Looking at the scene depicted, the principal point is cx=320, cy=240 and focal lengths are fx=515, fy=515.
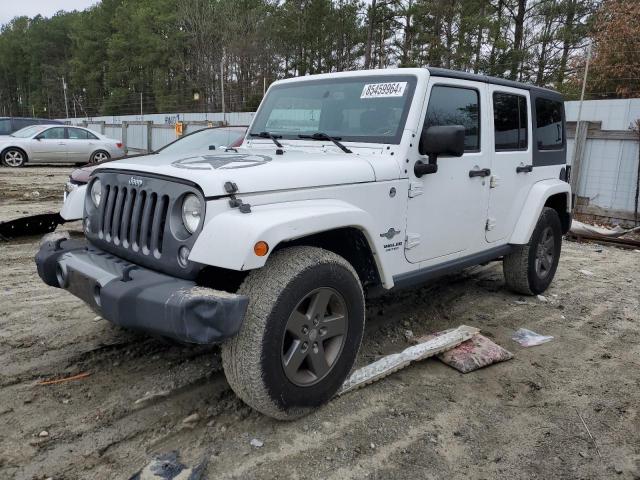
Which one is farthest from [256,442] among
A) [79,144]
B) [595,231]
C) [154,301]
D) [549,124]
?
[79,144]

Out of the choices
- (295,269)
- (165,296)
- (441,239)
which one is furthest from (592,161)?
(165,296)

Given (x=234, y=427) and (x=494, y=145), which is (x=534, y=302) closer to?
(x=494, y=145)

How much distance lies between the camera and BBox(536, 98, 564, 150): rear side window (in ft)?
15.7

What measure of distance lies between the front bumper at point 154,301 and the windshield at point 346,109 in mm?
1636

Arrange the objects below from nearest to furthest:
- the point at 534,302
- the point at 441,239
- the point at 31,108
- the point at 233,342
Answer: the point at 233,342 → the point at 441,239 → the point at 534,302 → the point at 31,108

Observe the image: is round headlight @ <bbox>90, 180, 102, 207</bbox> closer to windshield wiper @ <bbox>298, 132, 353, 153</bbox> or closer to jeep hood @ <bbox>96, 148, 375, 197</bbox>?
jeep hood @ <bbox>96, 148, 375, 197</bbox>

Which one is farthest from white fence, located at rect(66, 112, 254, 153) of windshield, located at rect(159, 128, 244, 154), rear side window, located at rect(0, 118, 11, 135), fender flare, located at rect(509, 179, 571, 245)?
fender flare, located at rect(509, 179, 571, 245)

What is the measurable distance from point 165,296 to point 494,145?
116 inches

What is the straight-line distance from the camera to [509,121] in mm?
4340

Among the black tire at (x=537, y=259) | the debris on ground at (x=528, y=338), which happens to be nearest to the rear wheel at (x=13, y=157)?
the black tire at (x=537, y=259)

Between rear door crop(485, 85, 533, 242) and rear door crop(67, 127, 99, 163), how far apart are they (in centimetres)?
1450

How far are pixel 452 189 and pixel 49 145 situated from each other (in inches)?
594

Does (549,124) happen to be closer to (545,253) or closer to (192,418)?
(545,253)

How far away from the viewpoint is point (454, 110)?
3.74 meters
